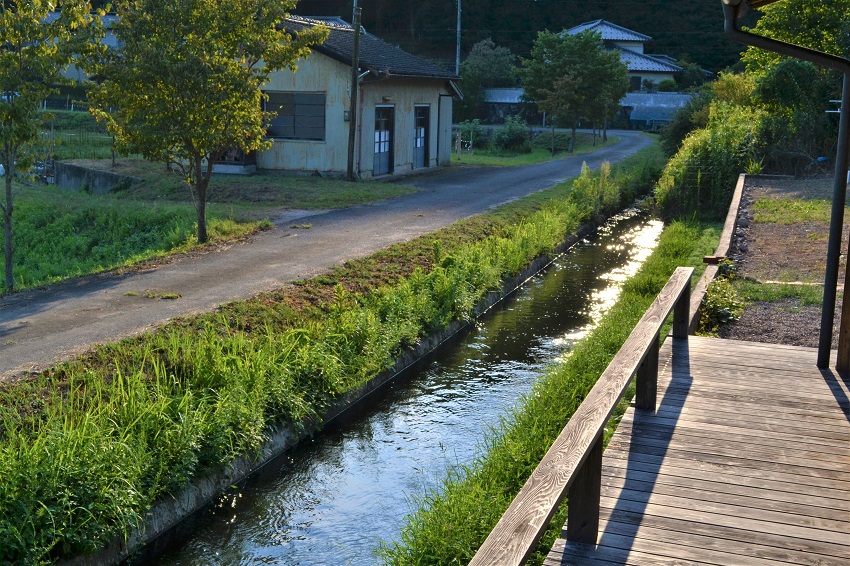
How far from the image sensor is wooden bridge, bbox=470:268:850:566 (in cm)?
421

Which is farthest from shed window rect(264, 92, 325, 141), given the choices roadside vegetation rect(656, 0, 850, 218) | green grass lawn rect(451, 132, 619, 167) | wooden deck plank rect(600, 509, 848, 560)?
wooden deck plank rect(600, 509, 848, 560)

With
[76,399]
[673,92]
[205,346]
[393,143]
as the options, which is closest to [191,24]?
[205,346]

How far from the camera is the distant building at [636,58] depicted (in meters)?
66.9

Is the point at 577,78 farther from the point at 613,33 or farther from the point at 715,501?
the point at 715,501

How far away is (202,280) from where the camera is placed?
1245cm

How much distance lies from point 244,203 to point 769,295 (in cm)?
1302

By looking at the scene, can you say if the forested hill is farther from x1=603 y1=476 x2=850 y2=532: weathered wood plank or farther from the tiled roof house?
x1=603 y1=476 x2=850 y2=532: weathered wood plank

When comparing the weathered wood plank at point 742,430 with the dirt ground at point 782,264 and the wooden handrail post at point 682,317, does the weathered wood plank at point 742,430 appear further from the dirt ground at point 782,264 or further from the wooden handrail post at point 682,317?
the dirt ground at point 782,264

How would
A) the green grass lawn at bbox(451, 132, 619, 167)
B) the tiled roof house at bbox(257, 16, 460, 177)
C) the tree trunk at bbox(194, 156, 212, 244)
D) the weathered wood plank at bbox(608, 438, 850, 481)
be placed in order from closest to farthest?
the weathered wood plank at bbox(608, 438, 850, 481), the tree trunk at bbox(194, 156, 212, 244), the tiled roof house at bbox(257, 16, 460, 177), the green grass lawn at bbox(451, 132, 619, 167)

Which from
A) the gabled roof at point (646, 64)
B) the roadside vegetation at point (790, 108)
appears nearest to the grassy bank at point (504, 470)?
the roadside vegetation at point (790, 108)

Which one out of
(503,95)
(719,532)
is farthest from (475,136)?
(719,532)

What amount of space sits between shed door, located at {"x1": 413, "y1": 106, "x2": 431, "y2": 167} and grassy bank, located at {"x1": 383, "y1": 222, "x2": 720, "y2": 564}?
63.4ft

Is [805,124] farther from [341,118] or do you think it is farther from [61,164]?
[61,164]

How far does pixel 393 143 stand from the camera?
2877 cm
